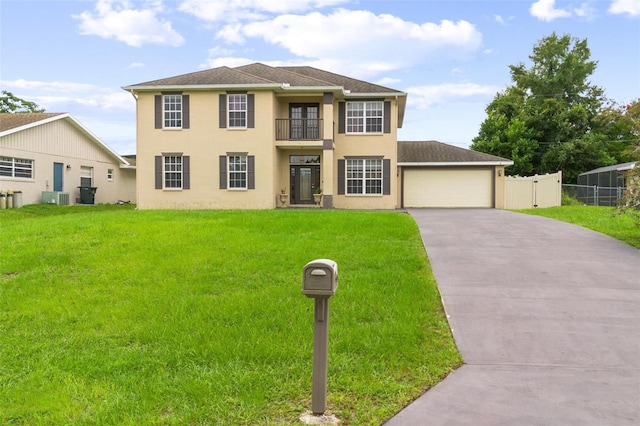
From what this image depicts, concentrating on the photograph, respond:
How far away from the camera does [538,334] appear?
5.51m

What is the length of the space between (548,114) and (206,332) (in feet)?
123

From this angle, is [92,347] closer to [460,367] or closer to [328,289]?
[328,289]

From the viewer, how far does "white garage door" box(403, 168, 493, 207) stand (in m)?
24.0

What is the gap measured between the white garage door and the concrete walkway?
44.4 feet

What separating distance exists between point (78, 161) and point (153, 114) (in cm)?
1016

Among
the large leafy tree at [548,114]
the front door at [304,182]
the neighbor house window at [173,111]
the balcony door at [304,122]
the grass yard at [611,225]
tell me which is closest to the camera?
the grass yard at [611,225]

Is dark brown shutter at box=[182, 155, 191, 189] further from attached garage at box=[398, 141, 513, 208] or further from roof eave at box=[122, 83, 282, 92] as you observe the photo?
attached garage at box=[398, 141, 513, 208]

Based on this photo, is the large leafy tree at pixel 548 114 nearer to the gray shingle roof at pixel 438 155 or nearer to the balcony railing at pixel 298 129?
the gray shingle roof at pixel 438 155

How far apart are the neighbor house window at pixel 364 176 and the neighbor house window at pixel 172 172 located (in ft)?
24.4

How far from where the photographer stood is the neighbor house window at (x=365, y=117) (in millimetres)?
21812

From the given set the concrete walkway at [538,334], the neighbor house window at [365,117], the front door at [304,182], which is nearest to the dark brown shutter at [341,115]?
the neighbor house window at [365,117]

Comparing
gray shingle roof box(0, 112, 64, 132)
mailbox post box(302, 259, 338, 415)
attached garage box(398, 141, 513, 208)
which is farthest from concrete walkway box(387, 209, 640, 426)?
gray shingle roof box(0, 112, 64, 132)

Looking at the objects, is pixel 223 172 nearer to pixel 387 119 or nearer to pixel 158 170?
pixel 158 170

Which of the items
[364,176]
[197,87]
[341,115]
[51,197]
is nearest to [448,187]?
[364,176]
